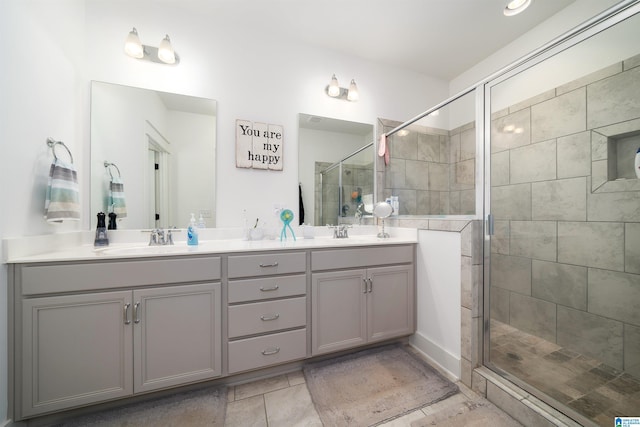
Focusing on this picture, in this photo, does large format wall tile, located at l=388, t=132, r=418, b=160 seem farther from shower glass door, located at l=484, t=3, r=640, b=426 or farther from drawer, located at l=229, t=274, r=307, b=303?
drawer, located at l=229, t=274, r=307, b=303

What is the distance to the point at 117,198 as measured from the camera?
1664 mm

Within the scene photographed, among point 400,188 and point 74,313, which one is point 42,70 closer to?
point 74,313

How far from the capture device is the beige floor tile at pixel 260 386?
1392mm

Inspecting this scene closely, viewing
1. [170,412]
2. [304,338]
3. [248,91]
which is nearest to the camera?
[170,412]

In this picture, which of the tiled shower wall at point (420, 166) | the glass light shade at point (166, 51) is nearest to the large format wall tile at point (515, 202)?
the tiled shower wall at point (420, 166)

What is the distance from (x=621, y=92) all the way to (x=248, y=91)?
2.55 m

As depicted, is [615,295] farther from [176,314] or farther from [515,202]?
Answer: [176,314]

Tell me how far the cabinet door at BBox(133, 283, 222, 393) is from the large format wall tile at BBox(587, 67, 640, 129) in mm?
2612

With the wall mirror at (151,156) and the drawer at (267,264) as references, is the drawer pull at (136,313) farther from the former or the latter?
the wall mirror at (151,156)

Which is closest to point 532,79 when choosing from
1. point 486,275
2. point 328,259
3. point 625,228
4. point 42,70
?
point 625,228

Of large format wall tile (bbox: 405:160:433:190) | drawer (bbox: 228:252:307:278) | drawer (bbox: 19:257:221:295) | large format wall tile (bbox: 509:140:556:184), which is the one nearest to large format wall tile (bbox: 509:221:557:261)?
large format wall tile (bbox: 509:140:556:184)

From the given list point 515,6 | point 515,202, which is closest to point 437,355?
point 515,202

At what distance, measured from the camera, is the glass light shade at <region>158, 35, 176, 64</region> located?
1.67 metres

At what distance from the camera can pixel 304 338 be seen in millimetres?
1523
